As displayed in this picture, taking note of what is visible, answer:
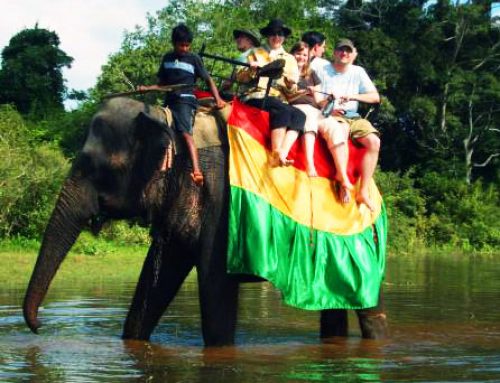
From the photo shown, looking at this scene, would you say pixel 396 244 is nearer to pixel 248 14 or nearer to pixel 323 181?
pixel 248 14

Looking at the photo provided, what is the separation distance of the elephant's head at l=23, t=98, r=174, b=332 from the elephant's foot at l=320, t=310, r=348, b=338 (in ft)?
7.28

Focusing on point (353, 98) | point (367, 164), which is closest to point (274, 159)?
point (367, 164)

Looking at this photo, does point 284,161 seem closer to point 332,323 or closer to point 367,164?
point 367,164

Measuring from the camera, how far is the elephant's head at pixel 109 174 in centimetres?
923

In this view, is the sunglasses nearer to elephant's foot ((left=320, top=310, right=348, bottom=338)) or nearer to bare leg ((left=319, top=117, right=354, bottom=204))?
bare leg ((left=319, top=117, right=354, bottom=204))

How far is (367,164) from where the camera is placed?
10.2 metres

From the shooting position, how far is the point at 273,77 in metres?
9.62

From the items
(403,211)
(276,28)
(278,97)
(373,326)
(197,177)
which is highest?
(276,28)

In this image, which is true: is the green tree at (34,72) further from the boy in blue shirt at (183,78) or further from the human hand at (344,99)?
the boy in blue shirt at (183,78)

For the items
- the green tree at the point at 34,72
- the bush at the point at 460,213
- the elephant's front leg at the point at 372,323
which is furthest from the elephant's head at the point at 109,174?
the green tree at the point at 34,72

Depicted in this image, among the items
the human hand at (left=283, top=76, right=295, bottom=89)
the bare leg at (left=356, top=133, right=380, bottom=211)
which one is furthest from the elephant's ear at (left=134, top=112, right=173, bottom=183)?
the bare leg at (left=356, top=133, right=380, bottom=211)

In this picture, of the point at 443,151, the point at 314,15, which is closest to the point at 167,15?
the point at 314,15

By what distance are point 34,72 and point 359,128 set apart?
32958mm

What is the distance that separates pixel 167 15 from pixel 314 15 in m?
6.58
